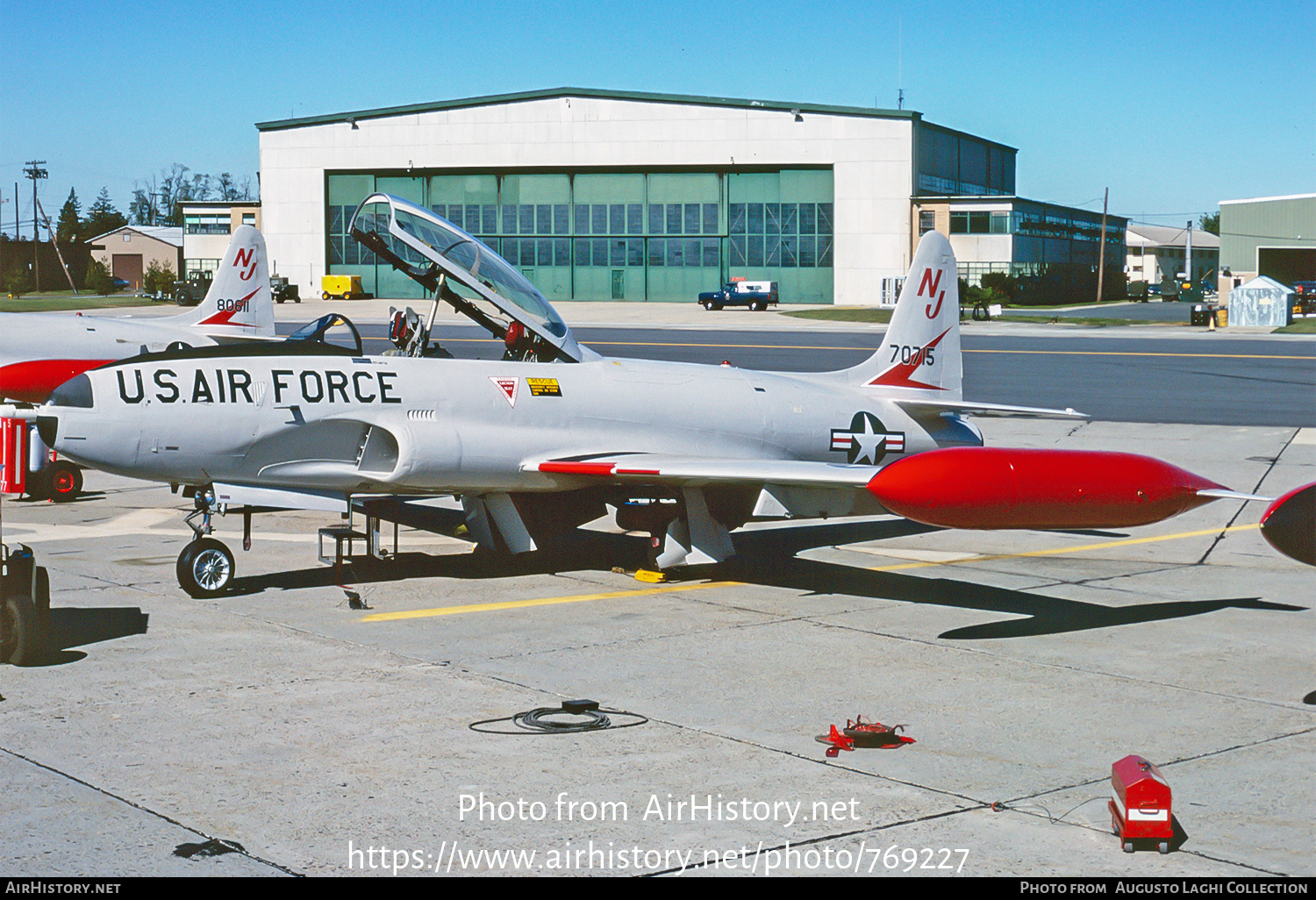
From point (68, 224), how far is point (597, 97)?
108 meters

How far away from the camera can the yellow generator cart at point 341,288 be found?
84188 mm

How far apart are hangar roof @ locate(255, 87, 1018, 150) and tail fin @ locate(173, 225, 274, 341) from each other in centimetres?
6084

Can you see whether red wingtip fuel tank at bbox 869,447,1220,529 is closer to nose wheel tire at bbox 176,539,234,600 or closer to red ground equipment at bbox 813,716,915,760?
red ground equipment at bbox 813,716,915,760

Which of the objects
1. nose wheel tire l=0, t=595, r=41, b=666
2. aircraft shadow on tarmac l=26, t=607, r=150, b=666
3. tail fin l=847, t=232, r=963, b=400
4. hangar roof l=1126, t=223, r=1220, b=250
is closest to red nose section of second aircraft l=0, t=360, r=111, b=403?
aircraft shadow on tarmac l=26, t=607, r=150, b=666

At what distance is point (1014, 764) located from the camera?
7430 mm

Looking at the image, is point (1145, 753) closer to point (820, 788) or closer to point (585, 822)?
point (820, 788)

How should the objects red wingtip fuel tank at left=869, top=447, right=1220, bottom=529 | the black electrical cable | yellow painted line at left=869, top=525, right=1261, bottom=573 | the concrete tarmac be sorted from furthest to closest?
1. yellow painted line at left=869, top=525, right=1261, bottom=573
2. red wingtip fuel tank at left=869, top=447, right=1220, bottom=529
3. the black electrical cable
4. the concrete tarmac

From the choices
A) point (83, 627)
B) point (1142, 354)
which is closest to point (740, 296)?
point (1142, 354)

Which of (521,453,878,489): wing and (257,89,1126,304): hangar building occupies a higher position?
(257,89,1126,304): hangar building

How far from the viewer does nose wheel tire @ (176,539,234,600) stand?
39.2 feet

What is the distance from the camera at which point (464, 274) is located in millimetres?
13312

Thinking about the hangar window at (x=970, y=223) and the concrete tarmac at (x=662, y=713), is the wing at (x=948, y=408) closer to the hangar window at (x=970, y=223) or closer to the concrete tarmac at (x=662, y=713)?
the concrete tarmac at (x=662, y=713)

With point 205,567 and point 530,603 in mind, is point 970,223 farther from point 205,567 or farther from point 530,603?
point 205,567
